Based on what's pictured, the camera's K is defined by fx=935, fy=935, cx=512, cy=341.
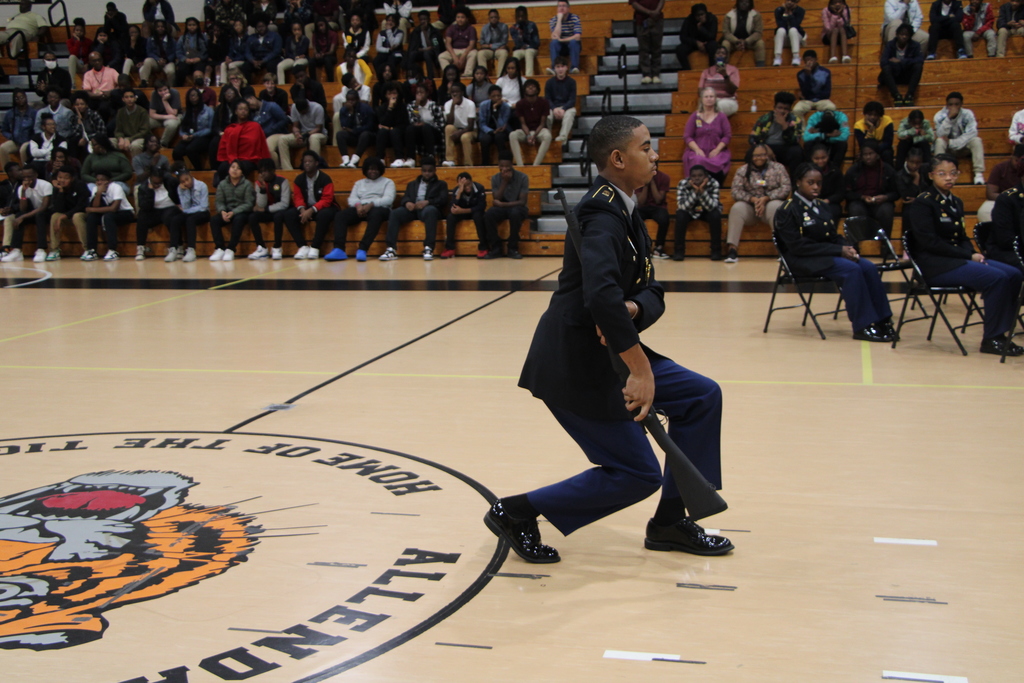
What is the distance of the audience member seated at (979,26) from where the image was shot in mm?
13234

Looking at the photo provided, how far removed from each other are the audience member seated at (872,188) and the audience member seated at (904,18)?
2.96 m

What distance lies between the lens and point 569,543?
3.17 m

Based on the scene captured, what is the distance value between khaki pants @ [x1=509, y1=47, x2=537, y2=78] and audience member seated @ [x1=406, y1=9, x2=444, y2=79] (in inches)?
50.2

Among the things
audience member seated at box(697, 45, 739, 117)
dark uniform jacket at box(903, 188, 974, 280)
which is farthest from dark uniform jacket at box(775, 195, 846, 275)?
audience member seated at box(697, 45, 739, 117)

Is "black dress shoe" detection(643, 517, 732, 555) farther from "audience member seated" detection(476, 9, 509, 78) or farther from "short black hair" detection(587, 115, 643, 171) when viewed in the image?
"audience member seated" detection(476, 9, 509, 78)

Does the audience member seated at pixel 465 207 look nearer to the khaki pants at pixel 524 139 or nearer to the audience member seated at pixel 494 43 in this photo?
the khaki pants at pixel 524 139

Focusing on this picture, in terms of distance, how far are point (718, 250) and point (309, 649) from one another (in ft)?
32.7

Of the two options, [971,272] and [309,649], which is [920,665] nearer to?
[309,649]

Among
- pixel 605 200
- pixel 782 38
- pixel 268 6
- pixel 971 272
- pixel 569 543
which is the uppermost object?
pixel 268 6

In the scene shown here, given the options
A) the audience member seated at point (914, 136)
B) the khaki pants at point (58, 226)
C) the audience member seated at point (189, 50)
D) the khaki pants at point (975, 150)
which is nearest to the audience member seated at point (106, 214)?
the khaki pants at point (58, 226)

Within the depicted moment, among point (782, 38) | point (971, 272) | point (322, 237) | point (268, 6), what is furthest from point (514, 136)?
point (971, 272)

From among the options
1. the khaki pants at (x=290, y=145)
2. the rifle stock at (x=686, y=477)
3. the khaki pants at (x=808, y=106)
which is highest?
the khaki pants at (x=808, y=106)

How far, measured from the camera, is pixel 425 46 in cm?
1505

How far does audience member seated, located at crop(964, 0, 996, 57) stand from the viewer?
13.2 metres
